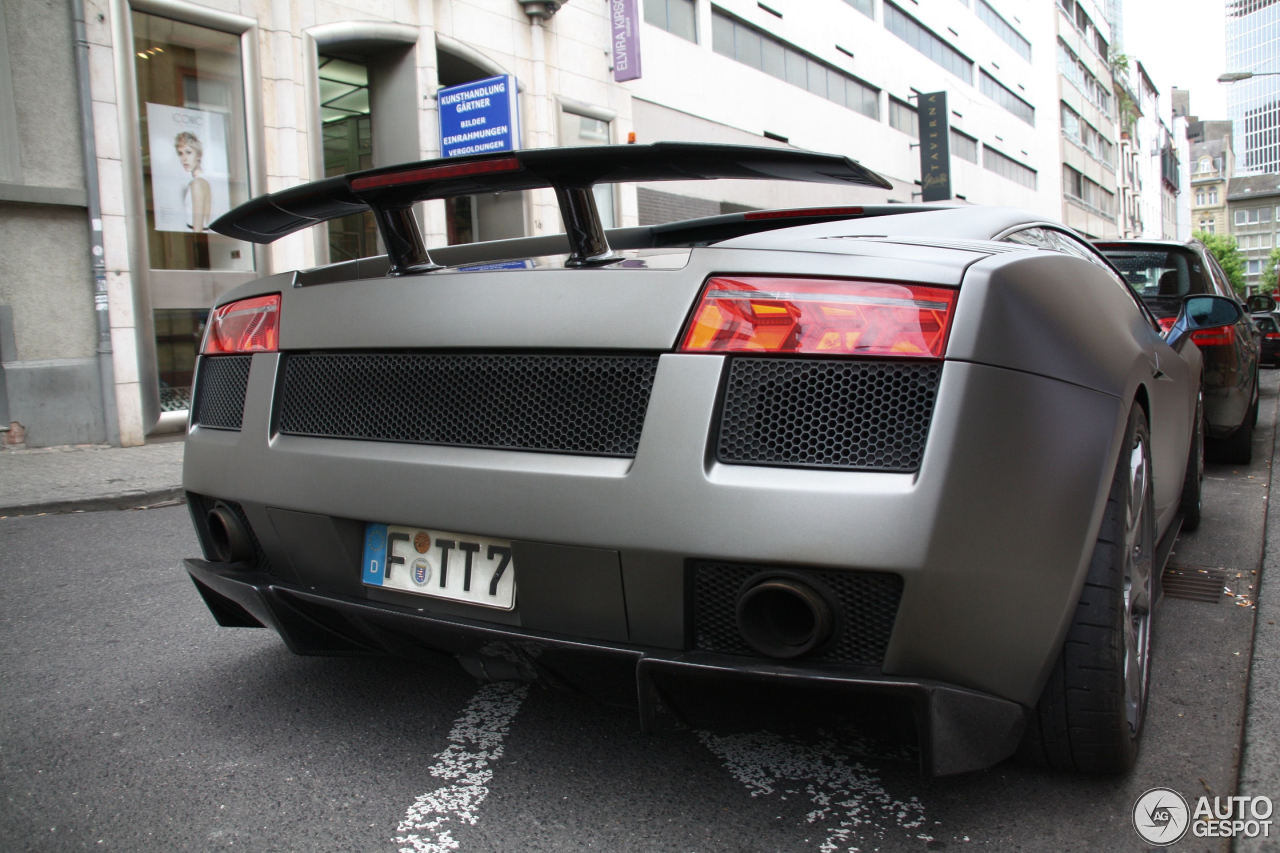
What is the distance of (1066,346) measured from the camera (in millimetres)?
1819

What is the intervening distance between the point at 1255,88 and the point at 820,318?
197 m

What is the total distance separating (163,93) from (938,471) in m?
10.5

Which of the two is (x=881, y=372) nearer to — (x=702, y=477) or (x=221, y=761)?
(x=702, y=477)

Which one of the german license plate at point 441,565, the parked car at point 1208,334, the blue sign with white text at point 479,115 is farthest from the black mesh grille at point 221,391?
the blue sign with white text at point 479,115

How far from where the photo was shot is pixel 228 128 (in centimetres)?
1069

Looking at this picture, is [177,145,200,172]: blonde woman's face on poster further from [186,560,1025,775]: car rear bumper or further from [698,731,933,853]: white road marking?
[698,731,933,853]: white road marking

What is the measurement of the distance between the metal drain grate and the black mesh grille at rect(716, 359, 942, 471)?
7.41 feet

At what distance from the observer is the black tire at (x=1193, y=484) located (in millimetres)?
3858

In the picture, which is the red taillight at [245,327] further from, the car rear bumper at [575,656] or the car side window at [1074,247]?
the car side window at [1074,247]

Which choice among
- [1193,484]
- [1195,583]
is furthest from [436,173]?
[1193,484]

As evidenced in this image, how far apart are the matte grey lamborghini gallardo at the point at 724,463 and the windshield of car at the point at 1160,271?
4.42 meters

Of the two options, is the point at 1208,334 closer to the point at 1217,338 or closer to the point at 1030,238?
the point at 1217,338

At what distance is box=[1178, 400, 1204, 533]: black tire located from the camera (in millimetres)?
3858

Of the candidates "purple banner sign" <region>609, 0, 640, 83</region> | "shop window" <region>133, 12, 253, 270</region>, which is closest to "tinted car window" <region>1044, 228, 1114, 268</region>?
"shop window" <region>133, 12, 253, 270</region>
